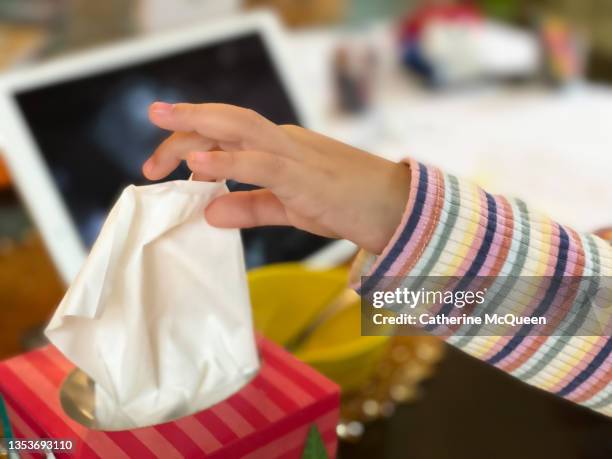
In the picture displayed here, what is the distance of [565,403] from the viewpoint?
24.1 inches

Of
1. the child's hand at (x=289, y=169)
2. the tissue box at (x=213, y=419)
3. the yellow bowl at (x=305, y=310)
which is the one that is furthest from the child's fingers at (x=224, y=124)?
the yellow bowl at (x=305, y=310)

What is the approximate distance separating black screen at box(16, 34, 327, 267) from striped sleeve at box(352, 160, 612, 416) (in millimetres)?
292

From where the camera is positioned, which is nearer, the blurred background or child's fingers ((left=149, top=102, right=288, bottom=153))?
child's fingers ((left=149, top=102, right=288, bottom=153))

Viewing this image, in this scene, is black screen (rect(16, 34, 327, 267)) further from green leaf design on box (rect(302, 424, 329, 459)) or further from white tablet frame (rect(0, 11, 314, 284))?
green leaf design on box (rect(302, 424, 329, 459))

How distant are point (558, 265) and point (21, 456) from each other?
0.32 metres

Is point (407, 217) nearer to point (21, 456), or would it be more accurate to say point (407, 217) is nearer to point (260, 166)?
point (260, 166)

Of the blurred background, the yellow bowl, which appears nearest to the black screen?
the blurred background

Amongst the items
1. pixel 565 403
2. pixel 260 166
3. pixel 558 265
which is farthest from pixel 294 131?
pixel 565 403

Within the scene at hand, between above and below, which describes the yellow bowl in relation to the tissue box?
below

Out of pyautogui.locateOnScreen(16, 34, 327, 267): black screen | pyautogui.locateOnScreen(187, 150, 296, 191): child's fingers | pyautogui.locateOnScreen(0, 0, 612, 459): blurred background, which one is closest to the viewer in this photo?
pyautogui.locateOnScreen(187, 150, 296, 191): child's fingers

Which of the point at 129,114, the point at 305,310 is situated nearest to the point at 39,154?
the point at 129,114

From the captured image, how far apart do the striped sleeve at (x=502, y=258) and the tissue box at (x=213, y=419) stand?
74 millimetres

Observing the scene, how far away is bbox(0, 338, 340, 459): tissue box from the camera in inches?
15.0

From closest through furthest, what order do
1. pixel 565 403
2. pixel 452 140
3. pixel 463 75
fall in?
1. pixel 565 403
2. pixel 452 140
3. pixel 463 75
